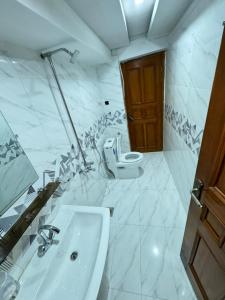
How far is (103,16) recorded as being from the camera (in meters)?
1.29

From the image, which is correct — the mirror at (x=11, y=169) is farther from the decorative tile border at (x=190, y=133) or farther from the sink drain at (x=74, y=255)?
the decorative tile border at (x=190, y=133)

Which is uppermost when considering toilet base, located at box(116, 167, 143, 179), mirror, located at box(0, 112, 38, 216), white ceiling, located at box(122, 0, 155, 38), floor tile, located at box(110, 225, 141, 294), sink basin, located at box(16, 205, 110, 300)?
white ceiling, located at box(122, 0, 155, 38)

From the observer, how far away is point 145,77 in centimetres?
255

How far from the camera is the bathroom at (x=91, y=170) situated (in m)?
0.76

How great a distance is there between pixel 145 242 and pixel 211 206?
1.08 meters

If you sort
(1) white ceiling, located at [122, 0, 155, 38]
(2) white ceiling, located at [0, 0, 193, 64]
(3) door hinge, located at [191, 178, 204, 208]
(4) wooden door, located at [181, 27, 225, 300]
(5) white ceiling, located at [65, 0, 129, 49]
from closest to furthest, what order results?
1. (4) wooden door, located at [181, 27, 225, 300]
2. (2) white ceiling, located at [0, 0, 193, 64]
3. (3) door hinge, located at [191, 178, 204, 208]
4. (5) white ceiling, located at [65, 0, 129, 49]
5. (1) white ceiling, located at [122, 0, 155, 38]

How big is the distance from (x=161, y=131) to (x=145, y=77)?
3.50ft

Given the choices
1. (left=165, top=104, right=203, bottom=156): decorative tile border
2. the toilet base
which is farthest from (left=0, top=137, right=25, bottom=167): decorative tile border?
the toilet base

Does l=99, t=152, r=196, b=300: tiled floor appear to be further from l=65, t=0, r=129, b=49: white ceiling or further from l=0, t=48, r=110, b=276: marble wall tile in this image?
l=65, t=0, r=129, b=49: white ceiling

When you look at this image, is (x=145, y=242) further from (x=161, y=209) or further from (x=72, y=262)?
(x=72, y=262)

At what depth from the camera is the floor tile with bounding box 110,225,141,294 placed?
127cm

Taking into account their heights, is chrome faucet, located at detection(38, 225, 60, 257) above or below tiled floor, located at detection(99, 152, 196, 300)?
above

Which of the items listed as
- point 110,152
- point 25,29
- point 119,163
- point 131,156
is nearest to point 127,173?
point 119,163

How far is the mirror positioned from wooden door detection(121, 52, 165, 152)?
89.2 inches
